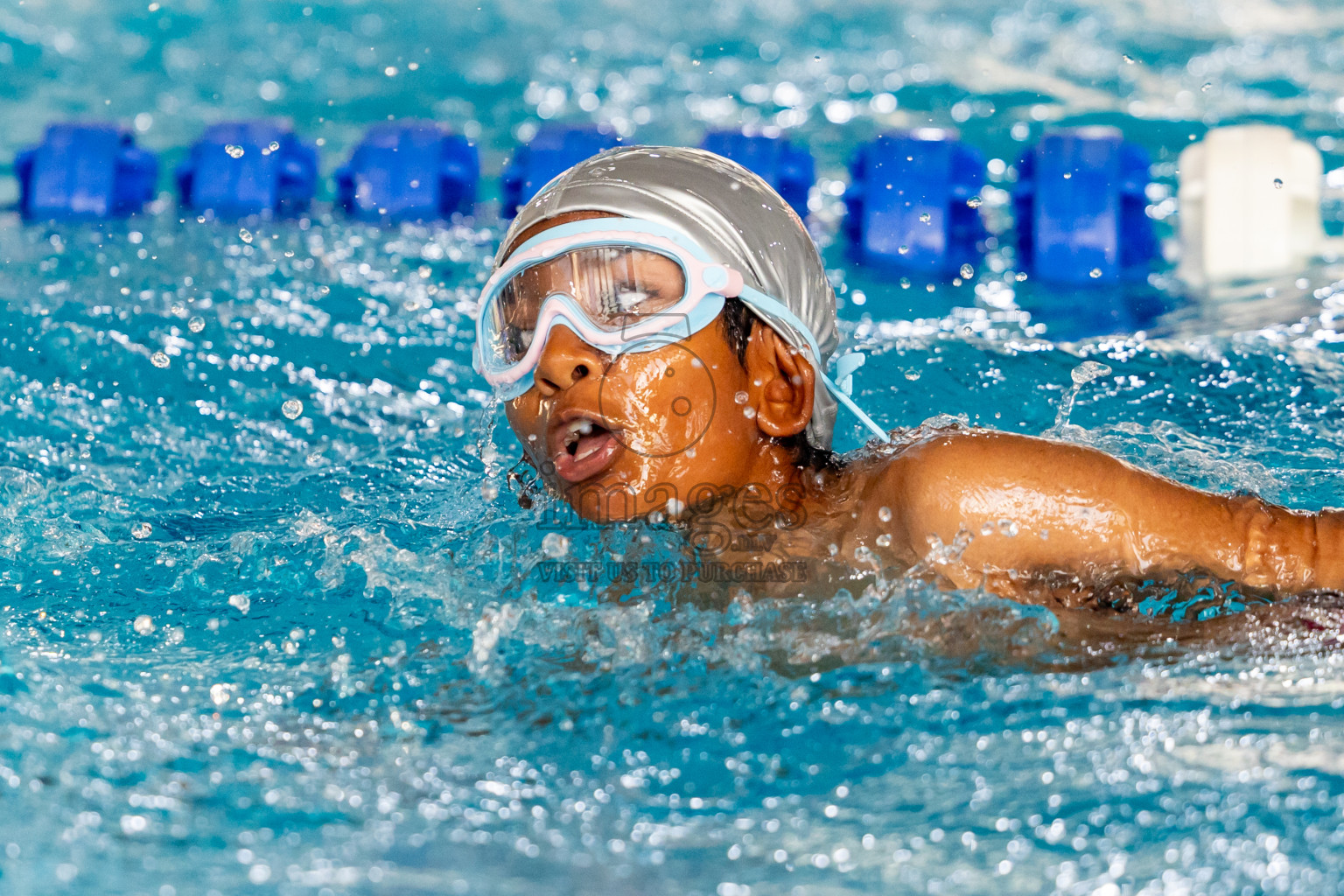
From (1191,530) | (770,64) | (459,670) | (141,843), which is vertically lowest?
(141,843)

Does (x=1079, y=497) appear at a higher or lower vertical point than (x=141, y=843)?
higher

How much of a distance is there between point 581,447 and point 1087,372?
1562mm

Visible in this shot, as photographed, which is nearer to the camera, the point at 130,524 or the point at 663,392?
the point at 663,392

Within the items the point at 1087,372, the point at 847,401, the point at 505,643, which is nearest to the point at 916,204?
the point at 1087,372

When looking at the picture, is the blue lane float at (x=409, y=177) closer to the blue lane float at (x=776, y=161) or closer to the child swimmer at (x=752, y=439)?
the blue lane float at (x=776, y=161)

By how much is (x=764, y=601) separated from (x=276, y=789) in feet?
2.53

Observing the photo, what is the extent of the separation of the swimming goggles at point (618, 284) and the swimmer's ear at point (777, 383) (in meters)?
0.11

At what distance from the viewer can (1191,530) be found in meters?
1.96

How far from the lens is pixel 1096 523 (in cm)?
195

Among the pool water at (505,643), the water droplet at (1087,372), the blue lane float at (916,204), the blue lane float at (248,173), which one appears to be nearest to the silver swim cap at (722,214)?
the pool water at (505,643)

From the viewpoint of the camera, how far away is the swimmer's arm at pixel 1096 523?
1.95 meters

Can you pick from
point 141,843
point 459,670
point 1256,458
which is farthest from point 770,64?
point 141,843

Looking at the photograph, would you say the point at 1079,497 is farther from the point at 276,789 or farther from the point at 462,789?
the point at 276,789

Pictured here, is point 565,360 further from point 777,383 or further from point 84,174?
point 84,174
